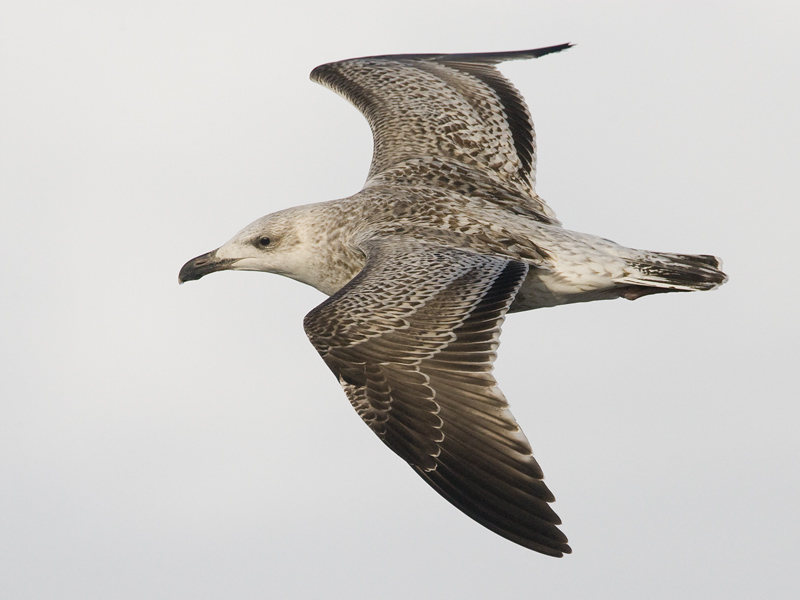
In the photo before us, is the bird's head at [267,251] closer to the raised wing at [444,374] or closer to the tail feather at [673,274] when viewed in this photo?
the raised wing at [444,374]

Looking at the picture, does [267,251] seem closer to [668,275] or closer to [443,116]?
[443,116]

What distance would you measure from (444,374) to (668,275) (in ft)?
9.68

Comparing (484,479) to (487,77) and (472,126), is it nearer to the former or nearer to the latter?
(472,126)

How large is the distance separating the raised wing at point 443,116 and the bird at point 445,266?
0.07ft

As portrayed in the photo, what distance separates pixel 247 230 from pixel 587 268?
363 cm

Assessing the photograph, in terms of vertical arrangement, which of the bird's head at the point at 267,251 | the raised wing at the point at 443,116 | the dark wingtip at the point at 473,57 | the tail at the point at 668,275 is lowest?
the tail at the point at 668,275

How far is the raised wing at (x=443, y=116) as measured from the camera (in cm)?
1458

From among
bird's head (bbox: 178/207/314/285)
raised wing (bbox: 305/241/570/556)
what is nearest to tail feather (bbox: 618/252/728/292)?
raised wing (bbox: 305/241/570/556)

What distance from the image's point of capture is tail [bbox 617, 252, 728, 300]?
12.5 m

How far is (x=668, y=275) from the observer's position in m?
12.7

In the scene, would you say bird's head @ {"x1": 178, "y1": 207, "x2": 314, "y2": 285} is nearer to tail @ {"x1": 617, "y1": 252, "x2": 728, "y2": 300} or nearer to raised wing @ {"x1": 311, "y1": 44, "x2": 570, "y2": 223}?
raised wing @ {"x1": 311, "y1": 44, "x2": 570, "y2": 223}

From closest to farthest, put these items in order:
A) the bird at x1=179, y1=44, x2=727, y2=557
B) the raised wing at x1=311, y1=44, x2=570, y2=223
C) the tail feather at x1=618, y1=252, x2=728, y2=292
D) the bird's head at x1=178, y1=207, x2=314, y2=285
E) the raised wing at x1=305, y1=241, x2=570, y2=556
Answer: the raised wing at x1=305, y1=241, x2=570, y2=556
the bird at x1=179, y1=44, x2=727, y2=557
the tail feather at x1=618, y1=252, x2=728, y2=292
the bird's head at x1=178, y1=207, x2=314, y2=285
the raised wing at x1=311, y1=44, x2=570, y2=223

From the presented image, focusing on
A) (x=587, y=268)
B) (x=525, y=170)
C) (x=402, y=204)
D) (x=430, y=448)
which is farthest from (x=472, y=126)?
(x=430, y=448)

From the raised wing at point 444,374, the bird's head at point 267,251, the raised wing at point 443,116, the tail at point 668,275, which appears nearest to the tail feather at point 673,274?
the tail at point 668,275
